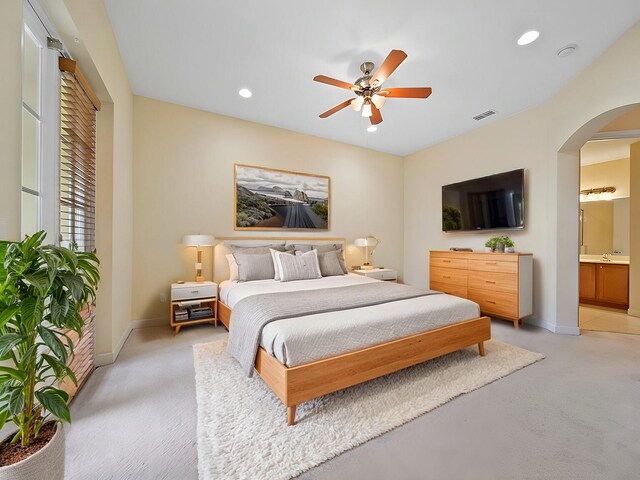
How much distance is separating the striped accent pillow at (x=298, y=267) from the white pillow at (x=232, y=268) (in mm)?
597

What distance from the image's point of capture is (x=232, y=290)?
3.12 m

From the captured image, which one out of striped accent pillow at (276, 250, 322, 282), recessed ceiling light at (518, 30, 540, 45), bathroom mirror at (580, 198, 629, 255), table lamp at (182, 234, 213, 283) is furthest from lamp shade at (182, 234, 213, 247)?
bathroom mirror at (580, 198, 629, 255)

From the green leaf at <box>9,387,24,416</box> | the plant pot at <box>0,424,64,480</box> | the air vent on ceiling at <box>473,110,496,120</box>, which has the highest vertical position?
the air vent on ceiling at <box>473,110,496,120</box>

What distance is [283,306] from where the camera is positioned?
2.17 metres

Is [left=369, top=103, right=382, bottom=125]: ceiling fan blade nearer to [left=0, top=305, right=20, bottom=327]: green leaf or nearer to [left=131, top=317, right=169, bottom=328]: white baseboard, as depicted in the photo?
[left=0, top=305, right=20, bottom=327]: green leaf

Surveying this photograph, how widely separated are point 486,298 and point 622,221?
3614mm

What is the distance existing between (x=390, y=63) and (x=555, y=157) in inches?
106

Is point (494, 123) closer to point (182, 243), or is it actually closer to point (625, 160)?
point (625, 160)

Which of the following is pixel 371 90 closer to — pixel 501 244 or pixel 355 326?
pixel 355 326

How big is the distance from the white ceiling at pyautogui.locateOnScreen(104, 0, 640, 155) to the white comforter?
2.43 meters

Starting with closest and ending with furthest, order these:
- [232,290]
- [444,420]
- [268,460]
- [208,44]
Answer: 1. [268,460]
2. [444,420]
3. [208,44]
4. [232,290]

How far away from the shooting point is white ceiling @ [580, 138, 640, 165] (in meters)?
4.22

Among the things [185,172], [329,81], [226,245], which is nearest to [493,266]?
[329,81]

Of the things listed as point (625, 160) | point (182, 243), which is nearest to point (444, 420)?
point (182, 243)
